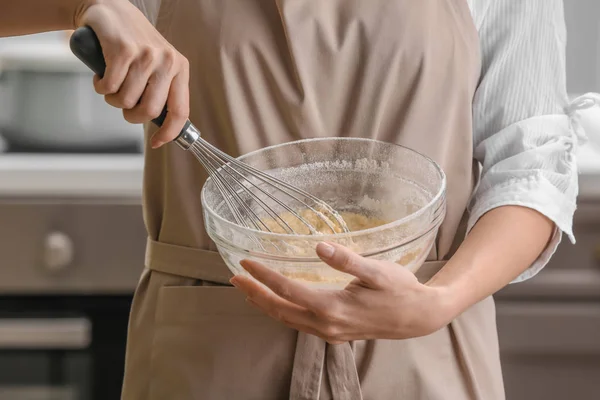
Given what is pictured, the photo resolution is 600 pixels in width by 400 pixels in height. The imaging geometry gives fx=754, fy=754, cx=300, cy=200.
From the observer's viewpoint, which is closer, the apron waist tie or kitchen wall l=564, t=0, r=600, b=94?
the apron waist tie

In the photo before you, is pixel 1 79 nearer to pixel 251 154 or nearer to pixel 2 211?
pixel 2 211

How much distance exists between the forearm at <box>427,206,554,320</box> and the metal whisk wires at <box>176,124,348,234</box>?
0.38 ft

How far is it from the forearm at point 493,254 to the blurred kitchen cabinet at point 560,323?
0.53 metres

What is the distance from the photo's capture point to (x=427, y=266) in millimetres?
777

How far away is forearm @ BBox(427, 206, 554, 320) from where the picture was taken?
0.70 meters

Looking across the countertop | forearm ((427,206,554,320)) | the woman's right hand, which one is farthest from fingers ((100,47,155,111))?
the countertop

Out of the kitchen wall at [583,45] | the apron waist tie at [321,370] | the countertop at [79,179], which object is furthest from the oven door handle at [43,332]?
the kitchen wall at [583,45]

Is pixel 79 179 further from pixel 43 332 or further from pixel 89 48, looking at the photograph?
pixel 89 48

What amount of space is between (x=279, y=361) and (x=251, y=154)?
209mm

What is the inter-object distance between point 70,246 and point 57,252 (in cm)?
2

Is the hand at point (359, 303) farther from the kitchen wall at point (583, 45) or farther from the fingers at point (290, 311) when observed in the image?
the kitchen wall at point (583, 45)

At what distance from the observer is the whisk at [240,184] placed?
60cm

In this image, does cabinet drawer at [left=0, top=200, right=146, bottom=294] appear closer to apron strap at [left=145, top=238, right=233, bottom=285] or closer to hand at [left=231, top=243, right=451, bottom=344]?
apron strap at [left=145, top=238, right=233, bottom=285]

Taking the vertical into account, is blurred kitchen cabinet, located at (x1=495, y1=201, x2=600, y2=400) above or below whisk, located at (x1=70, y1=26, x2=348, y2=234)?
below
